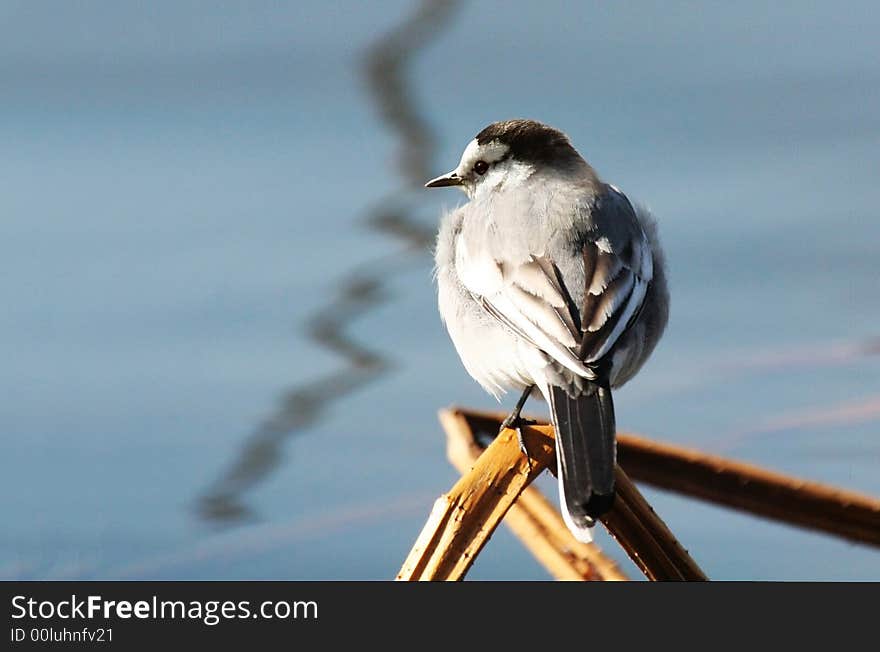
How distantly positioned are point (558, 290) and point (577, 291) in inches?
1.8

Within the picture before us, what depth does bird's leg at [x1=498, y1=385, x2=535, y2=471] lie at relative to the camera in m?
2.13

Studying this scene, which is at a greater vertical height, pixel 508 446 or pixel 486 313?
pixel 486 313

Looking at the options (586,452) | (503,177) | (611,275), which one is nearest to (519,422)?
(586,452)

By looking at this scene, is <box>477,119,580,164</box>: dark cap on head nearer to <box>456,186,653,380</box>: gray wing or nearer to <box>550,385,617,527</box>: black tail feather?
<box>456,186,653,380</box>: gray wing

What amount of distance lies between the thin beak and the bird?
11 cm

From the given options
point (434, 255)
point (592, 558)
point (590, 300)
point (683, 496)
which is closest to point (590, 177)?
point (434, 255)

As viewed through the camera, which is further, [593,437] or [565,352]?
[565,352]

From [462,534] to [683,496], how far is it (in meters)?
0.77

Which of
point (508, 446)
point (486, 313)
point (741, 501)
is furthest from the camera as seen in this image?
point (486, 313)

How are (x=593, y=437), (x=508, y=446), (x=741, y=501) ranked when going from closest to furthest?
(x=508, y=446), (x=593, y=437), (x=741, y=501)

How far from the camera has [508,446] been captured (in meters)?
2.12

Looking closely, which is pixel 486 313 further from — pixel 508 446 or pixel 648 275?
pixel 508 446

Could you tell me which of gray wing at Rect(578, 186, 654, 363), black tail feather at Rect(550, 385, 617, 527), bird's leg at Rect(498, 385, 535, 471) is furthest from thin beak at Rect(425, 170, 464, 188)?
black tail feather at Rect(550, 385, 617, 527)

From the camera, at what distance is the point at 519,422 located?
2.52m
